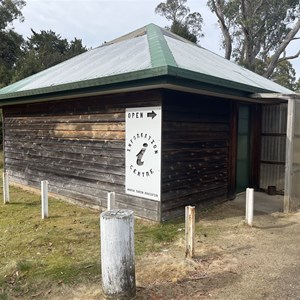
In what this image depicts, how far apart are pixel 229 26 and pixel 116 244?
2759 centimetres

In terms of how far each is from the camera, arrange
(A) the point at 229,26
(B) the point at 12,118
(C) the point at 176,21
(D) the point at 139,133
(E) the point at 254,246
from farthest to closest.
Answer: (C) the point at 176,21
(A) the point at 229,26
(B) the point at 12,118
(D) the point at 139,133
(E) the point at 254,246

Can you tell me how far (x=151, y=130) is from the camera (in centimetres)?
573

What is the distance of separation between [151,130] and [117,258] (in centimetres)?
304

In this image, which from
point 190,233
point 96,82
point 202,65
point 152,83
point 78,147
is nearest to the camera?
point 190,233

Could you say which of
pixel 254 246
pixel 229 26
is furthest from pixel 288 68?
pixel 254 246

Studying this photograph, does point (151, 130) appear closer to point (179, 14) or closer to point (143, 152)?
Answer: point (143, 152)

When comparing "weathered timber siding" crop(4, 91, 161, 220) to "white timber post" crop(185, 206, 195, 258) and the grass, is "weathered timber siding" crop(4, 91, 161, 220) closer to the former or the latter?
the grass

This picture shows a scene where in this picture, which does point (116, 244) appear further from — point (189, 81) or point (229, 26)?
point (229, 26)

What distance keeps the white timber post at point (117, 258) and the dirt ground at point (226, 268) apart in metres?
0.23

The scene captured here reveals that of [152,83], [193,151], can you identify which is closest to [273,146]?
[193,151]

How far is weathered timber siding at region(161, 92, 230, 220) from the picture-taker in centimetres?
584

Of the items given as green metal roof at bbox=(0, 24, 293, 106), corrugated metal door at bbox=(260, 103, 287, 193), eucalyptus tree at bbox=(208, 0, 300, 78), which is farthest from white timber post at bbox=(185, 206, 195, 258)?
eucalyptus tree at bbox=(208, 0, 300, 78)

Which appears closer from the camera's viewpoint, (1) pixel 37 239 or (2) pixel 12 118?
(1) pixel 37 239

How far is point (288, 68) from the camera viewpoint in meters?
40.4
